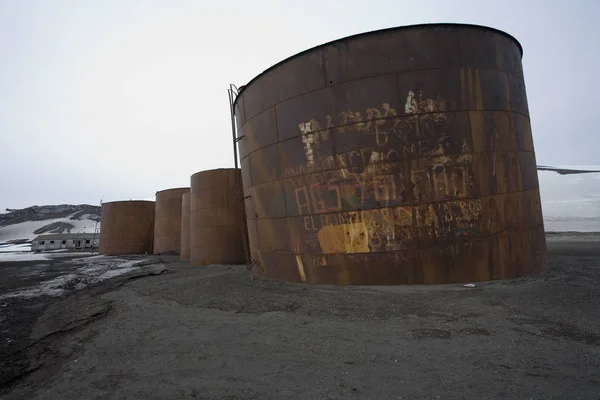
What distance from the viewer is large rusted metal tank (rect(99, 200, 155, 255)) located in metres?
23.7

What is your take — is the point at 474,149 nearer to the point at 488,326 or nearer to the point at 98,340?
the point at 488,326

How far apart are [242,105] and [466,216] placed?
19.8ft

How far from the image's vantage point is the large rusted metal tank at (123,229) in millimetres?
23734

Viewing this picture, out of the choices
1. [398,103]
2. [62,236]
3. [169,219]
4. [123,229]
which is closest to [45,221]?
[62,236]

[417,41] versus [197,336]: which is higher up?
[417,41]

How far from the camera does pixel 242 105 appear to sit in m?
8.53

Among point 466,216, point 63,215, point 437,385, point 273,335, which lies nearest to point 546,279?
point 466,216

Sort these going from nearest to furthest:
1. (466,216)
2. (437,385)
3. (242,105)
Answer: (437,385) < (466,216) < (242,105)

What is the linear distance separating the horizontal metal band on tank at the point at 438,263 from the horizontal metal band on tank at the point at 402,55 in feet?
11.5

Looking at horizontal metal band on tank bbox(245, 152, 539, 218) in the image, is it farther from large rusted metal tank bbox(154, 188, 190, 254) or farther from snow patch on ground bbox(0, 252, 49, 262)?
snow patch on ground bbox(0, 252, 49, 262)

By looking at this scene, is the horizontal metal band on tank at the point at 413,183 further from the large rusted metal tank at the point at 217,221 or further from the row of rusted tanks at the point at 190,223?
the large rusted metal tank at the point at 217,221

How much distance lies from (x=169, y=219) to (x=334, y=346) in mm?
18740

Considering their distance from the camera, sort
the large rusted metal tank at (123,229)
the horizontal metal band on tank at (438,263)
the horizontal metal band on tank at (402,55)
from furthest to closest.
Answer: the large rusted metal tank at (123,229) < the horizontal metal band on tank at (402,55) < the horizontal metal band on tank at (438,263)

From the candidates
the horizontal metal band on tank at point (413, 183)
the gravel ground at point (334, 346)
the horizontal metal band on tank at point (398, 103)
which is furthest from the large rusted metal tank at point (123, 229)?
the horizontal metal band on tank at point (398, 103)
